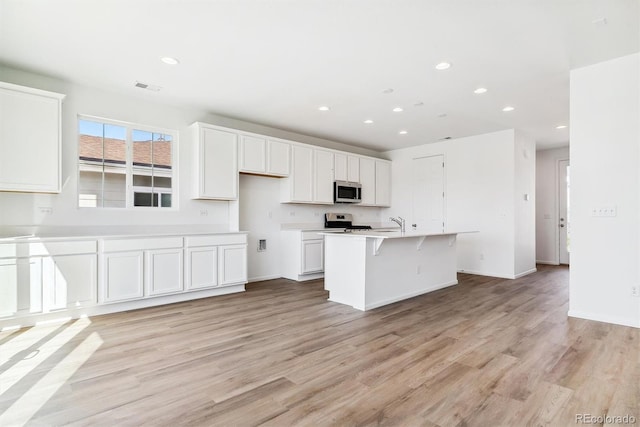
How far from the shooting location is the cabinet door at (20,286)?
3178 millimetres

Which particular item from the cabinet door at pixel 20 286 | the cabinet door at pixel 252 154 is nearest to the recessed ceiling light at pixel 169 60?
the cabinet door at pixel 252 154

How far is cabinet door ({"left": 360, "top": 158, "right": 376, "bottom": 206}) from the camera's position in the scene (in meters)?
7.10

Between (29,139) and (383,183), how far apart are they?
240 inches

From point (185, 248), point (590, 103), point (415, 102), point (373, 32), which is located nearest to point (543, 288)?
point (590, 103)

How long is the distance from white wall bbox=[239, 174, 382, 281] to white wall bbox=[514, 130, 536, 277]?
3.91 meters

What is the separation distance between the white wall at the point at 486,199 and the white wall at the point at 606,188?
230cm

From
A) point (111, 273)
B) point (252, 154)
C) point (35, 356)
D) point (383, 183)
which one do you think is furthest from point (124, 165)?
point (383, 183)

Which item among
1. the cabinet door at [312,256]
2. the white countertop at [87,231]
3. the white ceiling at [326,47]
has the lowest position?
the cabinet door at [312,256]

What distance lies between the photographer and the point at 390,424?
1790 mm

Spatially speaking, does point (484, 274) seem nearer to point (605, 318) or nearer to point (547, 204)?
point (605, 318)

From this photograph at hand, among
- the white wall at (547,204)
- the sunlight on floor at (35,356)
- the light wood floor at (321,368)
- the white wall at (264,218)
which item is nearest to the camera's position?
the light wood floor at (321,368)

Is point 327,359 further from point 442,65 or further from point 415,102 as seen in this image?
point 415,102

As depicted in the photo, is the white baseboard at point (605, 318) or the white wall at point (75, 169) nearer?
the white baseboard at point (605, 318)

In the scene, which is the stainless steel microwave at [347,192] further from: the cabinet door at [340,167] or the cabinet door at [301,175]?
the cabinet door at [301,175]
